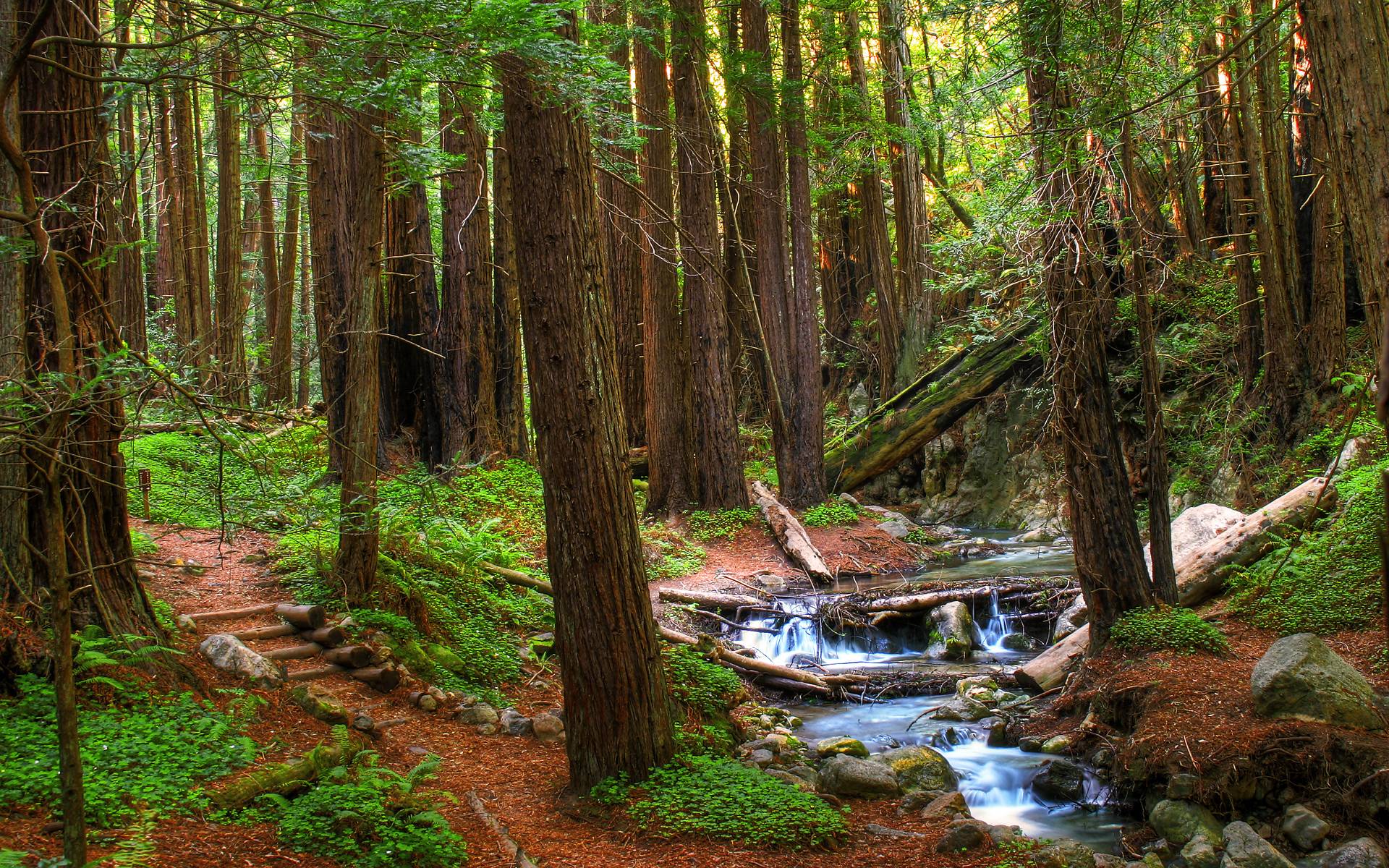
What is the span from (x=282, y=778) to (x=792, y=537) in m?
9.34

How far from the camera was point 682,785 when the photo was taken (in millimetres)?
5586

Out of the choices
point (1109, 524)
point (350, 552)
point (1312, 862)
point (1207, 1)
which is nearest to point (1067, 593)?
point (1109, 524)

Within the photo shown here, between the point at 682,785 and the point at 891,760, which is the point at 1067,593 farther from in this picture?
the point at 682,785

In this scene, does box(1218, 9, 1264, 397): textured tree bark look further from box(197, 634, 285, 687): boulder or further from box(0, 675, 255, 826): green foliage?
box(0, 675, 255, 826): green foliage

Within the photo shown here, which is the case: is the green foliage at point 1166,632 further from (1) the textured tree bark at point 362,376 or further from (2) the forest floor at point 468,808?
(1) the textured tree bark at point 362,376

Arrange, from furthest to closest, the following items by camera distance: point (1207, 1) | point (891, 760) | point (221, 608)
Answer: point (1207, 1) → point (221, 608) → point (891, 760)

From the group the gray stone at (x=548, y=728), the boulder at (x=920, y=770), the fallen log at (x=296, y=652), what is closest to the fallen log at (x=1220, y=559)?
the boulder at (x=920, y=770)

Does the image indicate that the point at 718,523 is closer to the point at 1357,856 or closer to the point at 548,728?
the point at 548,728

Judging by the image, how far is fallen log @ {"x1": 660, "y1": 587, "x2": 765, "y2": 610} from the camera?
35.6ft

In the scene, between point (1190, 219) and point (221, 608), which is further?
point (1190, 219)

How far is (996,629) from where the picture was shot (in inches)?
415

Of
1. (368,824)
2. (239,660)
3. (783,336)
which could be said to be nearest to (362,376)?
(239,660)

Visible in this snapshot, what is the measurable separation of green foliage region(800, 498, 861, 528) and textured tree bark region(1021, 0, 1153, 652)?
23.3 feet

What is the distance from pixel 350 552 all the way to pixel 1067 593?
7935mm
